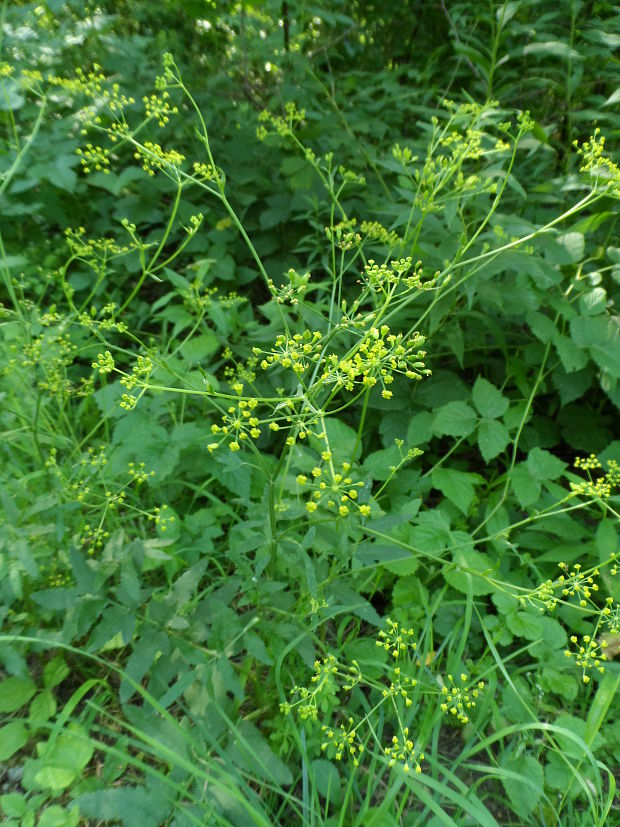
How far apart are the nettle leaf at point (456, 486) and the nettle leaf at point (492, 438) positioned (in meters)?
0.10

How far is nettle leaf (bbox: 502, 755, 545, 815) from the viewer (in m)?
1.42

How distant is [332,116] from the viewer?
8.76 ft

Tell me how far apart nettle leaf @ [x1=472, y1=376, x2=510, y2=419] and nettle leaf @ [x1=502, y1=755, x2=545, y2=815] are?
1.00 metres

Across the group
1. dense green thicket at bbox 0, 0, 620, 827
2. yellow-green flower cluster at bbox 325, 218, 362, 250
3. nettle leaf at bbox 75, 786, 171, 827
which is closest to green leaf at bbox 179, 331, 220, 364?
dense green thicket at bbox 0, 0, 620, 827

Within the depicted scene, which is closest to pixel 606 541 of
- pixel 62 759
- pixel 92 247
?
pixel 62 759

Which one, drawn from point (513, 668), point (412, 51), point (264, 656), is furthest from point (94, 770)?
point (412, 51)

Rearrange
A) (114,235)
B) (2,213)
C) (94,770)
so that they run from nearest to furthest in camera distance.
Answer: (94,770), (2,213), (114,235)

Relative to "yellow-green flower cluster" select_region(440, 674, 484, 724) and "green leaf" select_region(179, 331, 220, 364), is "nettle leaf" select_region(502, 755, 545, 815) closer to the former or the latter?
"yellow-green flower cluster" select_region(440, 674, 484, 724)

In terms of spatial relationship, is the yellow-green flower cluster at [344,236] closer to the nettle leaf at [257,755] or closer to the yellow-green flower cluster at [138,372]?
the yellow-green flower cluster at [138,372]

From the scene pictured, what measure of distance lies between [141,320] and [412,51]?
8.51 feet

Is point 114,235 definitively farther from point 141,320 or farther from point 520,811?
point 520,811

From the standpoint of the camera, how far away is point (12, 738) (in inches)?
58.4

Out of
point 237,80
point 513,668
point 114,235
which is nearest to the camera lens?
point 513,668

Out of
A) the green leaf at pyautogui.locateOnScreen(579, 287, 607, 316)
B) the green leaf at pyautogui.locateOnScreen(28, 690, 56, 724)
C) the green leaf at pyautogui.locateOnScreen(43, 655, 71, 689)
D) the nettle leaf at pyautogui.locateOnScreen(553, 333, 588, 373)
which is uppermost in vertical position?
the green leaf at pyautogui.locateOnScreen(579, 287, 607, 316)
